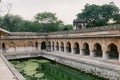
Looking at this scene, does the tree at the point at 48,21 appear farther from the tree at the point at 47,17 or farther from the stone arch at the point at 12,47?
the stone arch at the point at 12,47

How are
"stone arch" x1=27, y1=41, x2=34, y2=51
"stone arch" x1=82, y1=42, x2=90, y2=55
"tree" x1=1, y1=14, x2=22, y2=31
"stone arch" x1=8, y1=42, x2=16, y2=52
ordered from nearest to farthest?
"stone arch" x1=82, y1=42, x2=90, y2=55
"stone arch" x1=8, y1=42, x2=16, y2=52
"stone arch" x1=27, y1=41, x2=34, y2=51
"tree" x1=1, y1=14, x2=22, y2=31

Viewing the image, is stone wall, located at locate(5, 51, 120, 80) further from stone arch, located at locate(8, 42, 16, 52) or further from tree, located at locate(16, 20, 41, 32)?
tree, located at locate(16, 20, 41, 32)

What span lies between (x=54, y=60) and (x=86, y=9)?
76.3 ft

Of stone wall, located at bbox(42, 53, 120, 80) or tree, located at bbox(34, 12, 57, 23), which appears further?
tree, located at bbox(34, 12, 57, 23)

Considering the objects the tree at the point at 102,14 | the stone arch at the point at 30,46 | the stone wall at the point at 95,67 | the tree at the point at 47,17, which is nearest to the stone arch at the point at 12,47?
the stone arch at the point at 30,46

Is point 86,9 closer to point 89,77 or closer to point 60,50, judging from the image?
point 60,50

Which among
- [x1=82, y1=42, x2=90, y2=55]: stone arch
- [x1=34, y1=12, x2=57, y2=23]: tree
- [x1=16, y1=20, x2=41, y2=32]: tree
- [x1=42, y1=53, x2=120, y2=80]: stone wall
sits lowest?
[x1=42, y1=53, x2=120, y2=80]: stone wall

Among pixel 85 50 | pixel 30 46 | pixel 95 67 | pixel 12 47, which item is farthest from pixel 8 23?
pixel 95 67

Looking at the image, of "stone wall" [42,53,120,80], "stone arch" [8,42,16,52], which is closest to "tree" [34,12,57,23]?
"stone arch" [8,42,16,52]

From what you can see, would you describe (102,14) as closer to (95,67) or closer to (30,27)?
(30,27)

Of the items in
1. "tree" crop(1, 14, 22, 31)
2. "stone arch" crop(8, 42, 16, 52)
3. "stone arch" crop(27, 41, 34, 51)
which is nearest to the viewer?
"stone arch" crop(8, 42, 16, 52)

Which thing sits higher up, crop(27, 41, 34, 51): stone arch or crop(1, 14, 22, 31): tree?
crop(1, 14, 22, 31): tree

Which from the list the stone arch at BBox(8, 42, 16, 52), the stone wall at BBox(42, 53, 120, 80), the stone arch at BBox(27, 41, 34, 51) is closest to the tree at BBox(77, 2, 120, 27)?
the stone arch at BBox(27, 41, 34, 51)

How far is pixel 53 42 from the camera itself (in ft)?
102
